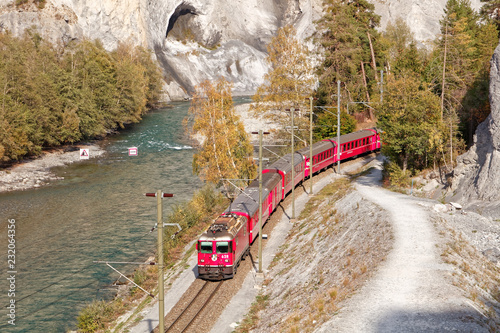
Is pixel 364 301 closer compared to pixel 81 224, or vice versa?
pixel 364 301

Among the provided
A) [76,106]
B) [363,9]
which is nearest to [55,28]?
[76,106]

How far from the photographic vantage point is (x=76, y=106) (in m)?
77.6

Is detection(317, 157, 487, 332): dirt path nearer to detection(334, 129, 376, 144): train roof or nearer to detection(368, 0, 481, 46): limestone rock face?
detection(334, 129, 376, 144): train roof

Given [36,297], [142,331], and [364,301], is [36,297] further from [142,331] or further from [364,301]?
[364,301]

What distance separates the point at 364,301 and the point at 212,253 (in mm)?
9762

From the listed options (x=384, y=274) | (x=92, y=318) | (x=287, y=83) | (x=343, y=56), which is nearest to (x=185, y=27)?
(x=343, y=56)

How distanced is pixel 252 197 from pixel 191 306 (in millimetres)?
11264

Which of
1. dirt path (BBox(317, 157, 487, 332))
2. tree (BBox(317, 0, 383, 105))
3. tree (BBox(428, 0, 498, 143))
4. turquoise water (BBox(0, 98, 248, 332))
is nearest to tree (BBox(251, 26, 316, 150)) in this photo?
tree (BBox(317, 0, 383, 105))

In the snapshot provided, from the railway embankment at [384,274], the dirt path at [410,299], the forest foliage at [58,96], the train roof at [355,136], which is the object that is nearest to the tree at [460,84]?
the railway embankment at [384,274]

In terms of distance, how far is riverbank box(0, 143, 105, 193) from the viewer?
191 feet

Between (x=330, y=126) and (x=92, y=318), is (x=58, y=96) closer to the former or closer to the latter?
(x=330, y=126)

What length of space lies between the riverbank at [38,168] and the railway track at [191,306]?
3691 cm

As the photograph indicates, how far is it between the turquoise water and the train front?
716 cm

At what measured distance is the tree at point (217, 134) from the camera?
1790 inches
